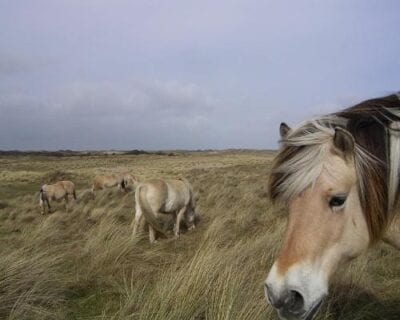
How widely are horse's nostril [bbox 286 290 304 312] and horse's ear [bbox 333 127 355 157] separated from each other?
2.78 feet

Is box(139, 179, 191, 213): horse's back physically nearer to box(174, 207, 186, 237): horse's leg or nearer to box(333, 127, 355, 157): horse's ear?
box(174, 207, 186, 237): horse's leg

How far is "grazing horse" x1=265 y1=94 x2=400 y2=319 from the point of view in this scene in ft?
7.90

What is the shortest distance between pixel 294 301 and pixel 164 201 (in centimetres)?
948

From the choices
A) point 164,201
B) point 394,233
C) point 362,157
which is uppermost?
point 362,157

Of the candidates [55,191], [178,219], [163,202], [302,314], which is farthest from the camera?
[55,191]

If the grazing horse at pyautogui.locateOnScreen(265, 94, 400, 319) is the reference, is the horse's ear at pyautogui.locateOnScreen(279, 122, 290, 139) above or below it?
above

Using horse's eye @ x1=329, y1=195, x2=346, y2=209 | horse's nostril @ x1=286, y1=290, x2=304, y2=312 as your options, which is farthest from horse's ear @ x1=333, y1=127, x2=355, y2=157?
horse's nostril @ x1=286, y1=290, x2=304, y2=312

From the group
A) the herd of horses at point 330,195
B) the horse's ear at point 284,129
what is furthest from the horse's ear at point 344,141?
the horse's ear at point 284,129

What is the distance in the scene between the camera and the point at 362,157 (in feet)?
8.56

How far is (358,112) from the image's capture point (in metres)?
2.85

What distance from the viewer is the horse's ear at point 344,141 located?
2.51 m

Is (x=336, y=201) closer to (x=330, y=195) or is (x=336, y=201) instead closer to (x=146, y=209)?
(x=330, y=195)

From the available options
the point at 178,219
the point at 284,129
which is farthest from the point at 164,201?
the point at 284,129

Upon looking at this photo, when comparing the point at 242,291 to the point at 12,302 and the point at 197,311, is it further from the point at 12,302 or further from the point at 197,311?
the point at 12,302
